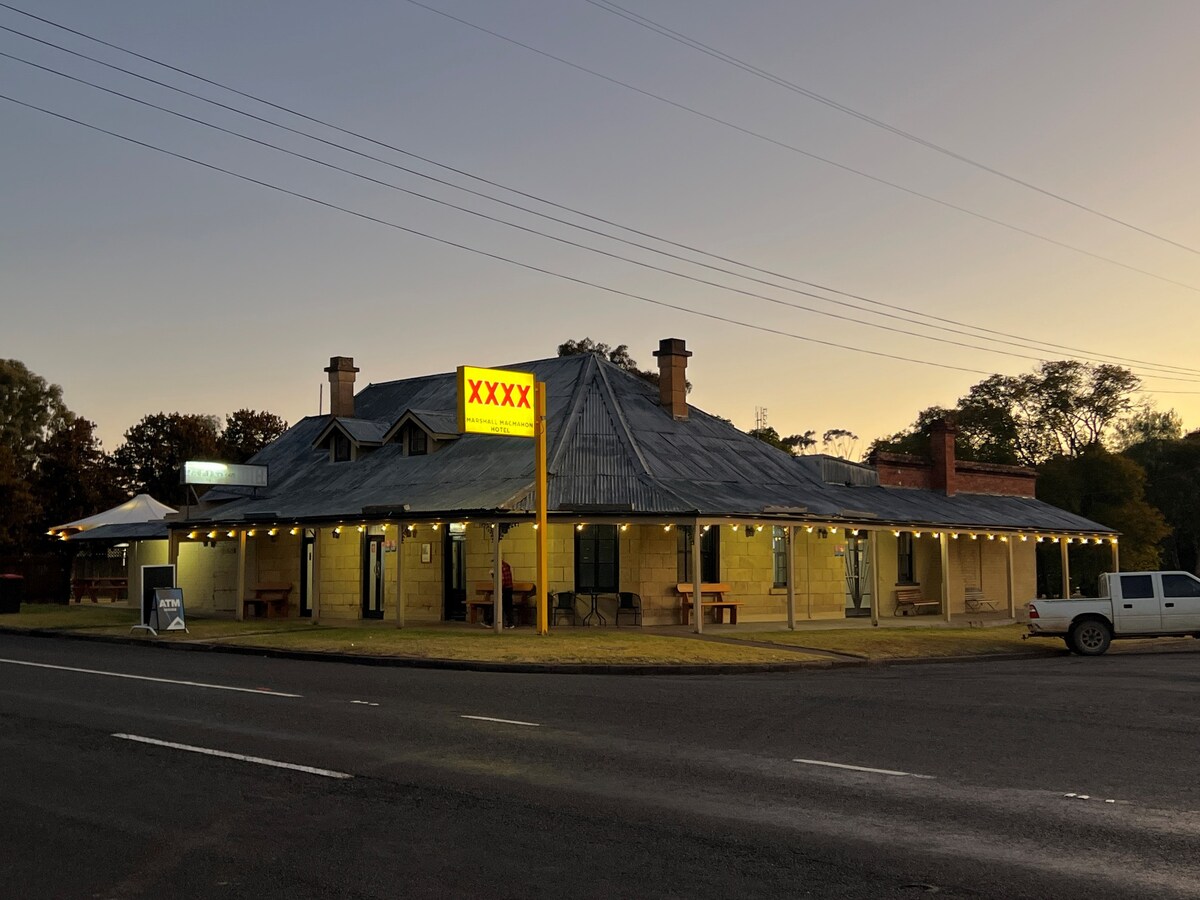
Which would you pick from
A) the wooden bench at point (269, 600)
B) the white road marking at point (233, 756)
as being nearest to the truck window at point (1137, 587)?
the white road marking at point (233, 756)

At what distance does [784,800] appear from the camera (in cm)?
873

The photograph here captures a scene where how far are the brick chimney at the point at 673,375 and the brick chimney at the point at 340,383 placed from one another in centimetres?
1153

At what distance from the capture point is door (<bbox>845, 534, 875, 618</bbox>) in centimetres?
3581

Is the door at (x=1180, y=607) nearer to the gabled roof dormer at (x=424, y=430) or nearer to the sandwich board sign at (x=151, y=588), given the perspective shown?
the gabled roof dormer at (x=424, y=430)

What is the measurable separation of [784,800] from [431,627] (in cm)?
2148

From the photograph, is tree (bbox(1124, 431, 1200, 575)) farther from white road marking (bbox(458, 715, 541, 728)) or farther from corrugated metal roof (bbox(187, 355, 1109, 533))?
white road marking (bbox(458, 715, 541, 728))

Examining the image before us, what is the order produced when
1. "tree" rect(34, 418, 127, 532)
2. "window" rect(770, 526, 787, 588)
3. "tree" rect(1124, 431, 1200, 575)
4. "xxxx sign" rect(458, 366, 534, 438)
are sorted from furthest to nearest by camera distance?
"tree" rect(1124, 431, 1200, 575)
"tree" rect(34, 418, 127, 532)
"window" rect(770, 526, 787, 588)
"xxxx sign" rect(458, 366, 534, 438)

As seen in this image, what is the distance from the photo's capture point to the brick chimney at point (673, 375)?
116 ft

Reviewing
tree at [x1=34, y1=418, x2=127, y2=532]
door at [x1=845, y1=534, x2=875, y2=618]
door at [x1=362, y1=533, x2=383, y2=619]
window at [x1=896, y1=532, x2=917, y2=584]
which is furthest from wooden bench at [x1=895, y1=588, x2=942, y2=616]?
tree at [x1=34, y1=418, x2=127, y2=532]

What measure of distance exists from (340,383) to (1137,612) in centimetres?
2602

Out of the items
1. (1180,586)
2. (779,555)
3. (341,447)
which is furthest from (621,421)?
(1180,586)

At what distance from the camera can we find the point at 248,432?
74.6 m

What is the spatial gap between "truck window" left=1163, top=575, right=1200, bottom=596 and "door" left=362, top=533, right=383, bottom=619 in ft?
66.2

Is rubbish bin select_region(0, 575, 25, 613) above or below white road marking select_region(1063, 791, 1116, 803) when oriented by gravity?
above
